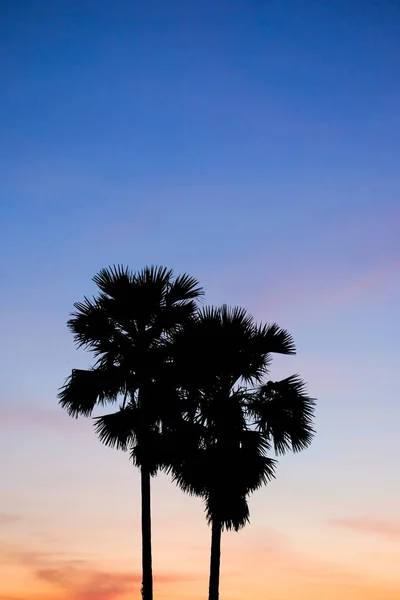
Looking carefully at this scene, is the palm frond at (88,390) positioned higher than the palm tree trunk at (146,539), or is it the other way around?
the palm frond at (88,390)

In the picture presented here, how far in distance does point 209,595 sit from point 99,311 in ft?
34.3

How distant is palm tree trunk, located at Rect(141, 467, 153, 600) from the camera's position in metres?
36.4

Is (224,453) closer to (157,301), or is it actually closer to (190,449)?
(190,449)

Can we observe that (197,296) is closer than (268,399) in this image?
No

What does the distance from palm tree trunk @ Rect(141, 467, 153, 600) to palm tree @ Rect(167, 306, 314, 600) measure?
1.50 m

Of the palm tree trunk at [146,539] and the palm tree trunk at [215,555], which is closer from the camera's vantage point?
the palm tree trunk at [215,555]

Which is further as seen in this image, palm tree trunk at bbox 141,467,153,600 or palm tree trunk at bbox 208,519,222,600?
palm tree trunk at bbox 141,467,153,600

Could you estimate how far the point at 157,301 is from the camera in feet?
129

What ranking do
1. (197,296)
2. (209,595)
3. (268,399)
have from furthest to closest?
(197,296)
(268,399)
(209,595)

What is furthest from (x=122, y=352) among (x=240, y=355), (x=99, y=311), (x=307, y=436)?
(x=307, y=436)

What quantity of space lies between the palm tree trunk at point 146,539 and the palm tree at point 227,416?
1504 millimetres

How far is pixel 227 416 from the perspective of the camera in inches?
1444

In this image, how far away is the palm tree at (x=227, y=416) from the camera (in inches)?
1396

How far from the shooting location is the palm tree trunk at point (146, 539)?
36375mm
